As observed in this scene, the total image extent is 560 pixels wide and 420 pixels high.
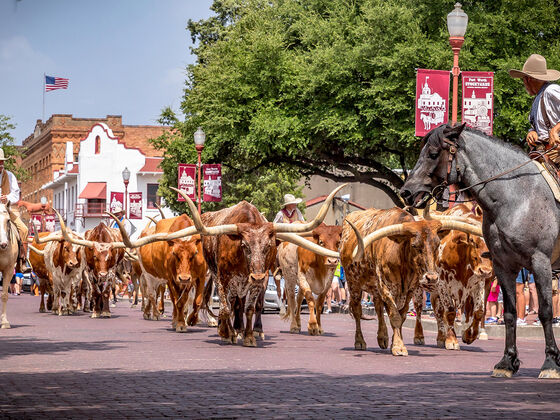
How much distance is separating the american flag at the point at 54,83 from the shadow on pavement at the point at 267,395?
245 ft

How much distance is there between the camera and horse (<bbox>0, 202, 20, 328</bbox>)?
61.8 ft

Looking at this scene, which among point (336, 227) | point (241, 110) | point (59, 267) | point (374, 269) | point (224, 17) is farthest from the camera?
point (224, 17)

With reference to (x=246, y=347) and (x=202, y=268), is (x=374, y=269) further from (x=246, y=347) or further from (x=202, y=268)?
(x=202, y=268)

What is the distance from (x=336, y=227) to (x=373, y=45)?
1773cm

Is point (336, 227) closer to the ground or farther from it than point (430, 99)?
closer to the ground

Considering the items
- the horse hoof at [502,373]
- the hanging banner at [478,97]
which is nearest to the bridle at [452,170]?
the horse hoof at [502,373]

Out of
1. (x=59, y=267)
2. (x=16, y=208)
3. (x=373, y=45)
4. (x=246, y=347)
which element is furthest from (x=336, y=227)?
(x=373, y=45)

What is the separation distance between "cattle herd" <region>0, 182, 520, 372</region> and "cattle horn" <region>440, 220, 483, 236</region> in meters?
0.01

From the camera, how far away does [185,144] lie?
157 feet

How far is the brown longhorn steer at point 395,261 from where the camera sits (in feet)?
44.9

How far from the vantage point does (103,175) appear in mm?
91250

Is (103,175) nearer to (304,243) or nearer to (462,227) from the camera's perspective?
(304,243)

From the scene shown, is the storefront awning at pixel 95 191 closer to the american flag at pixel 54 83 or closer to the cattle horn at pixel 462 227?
the american flag at pixel 54 83

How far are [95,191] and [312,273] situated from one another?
237ft
